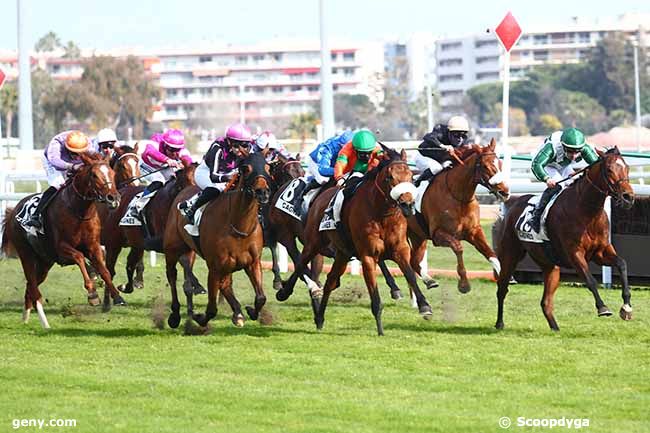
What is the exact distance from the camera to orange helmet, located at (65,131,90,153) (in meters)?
12.6

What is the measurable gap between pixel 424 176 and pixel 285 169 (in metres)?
1.43

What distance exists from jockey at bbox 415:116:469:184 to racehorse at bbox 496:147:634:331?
86.2 inches

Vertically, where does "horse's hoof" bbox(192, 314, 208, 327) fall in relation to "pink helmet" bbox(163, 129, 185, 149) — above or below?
below

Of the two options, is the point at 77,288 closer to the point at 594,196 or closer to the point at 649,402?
the point at 594,196

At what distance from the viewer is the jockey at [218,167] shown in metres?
11.3

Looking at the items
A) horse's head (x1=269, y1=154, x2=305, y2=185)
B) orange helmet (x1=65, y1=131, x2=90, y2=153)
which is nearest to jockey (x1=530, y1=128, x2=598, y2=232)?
horse's head (x1=269, y1=154, x2=305, y2=185)

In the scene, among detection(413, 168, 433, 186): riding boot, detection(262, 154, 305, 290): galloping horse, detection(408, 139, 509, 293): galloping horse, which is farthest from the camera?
detection(262, 154, 305, 290): galloping horse

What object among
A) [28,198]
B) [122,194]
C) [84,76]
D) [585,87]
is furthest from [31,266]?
[585,87]

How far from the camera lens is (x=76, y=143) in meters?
12.6

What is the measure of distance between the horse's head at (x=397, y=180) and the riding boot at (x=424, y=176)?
7.37ft

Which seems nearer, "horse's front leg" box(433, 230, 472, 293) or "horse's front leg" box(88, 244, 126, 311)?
"horse's front leg" box(88, 244, 126, 311)

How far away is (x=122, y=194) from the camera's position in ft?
47.0

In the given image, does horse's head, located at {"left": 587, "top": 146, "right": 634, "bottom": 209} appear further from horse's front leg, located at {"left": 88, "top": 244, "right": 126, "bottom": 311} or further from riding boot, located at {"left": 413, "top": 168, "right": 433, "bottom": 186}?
horse's front leg, located at {"left": 88, "top": 244, "right": 126, "bottom": 311}

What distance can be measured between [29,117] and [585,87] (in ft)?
266
